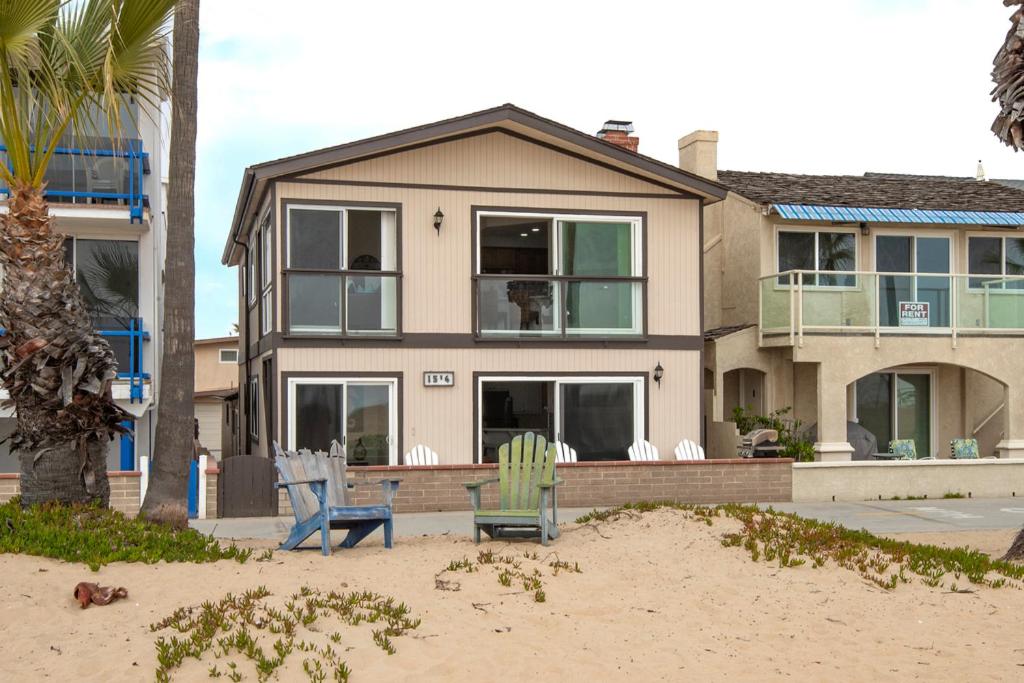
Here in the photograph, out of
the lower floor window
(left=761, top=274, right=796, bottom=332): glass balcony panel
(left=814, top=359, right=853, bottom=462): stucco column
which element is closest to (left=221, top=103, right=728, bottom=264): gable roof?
(left=761, top=274, right=796, bottom=332): glass balcony panel

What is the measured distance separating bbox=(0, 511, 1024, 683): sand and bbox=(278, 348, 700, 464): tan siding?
7271 millimetres

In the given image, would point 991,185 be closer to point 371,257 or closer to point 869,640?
point 371,257

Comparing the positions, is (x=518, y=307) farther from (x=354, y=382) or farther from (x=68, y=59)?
(x=68, y=59)

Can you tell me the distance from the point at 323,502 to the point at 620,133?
14.9 m

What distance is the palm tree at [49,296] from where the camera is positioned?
Answer: 996cm

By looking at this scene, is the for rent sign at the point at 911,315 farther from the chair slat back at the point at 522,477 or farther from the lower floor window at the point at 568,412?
the chair slat back at the point at 522,477

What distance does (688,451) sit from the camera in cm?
1867

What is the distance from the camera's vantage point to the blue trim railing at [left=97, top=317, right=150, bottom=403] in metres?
18.6

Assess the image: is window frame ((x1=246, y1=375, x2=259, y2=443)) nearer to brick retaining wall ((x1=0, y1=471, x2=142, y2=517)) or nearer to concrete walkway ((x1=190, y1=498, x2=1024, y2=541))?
brick retaining wall ((x1=0, y1=471, x2=142, y2=517))

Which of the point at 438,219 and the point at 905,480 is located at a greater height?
the point at 438,219

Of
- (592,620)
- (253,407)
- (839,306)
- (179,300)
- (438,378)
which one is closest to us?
(592,620)

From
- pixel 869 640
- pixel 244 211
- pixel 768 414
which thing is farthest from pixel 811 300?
pixel 869 640

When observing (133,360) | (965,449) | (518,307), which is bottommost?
(965,449)

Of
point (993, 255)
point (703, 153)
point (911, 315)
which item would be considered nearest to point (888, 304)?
point (911, 315)
